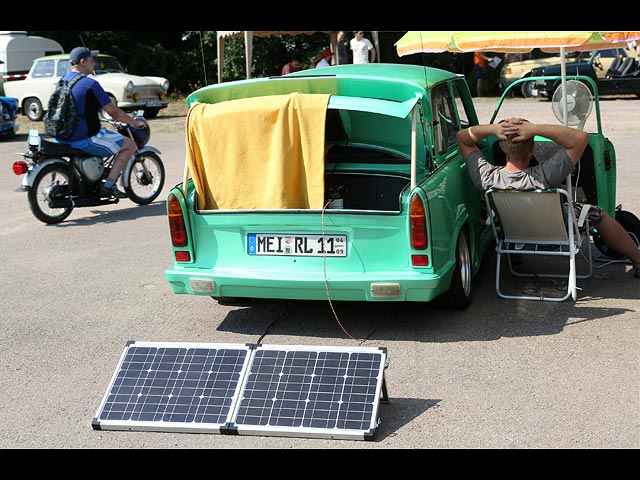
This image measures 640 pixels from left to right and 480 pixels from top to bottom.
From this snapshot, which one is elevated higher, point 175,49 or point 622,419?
point 622,419

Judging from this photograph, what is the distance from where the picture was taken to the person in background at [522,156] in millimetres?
6828

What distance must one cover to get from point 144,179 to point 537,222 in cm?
658

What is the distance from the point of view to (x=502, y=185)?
7.02 m

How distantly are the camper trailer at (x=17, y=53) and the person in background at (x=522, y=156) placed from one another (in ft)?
80.8

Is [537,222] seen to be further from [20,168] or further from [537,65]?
[537,65]

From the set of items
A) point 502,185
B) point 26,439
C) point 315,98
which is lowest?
point 26,439

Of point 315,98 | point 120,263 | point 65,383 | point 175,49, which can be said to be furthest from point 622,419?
point 175,49

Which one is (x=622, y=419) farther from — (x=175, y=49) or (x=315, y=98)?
(x=175, y=49)

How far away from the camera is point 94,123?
11164 millimetres

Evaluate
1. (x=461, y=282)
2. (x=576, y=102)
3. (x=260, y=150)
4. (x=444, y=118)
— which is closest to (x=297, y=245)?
(x=260, y=150)

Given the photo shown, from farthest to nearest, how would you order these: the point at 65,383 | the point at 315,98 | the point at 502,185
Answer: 1. the point at 502,185
2. the point at 315,98
3. the point at 65,383

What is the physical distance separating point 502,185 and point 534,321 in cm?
107
